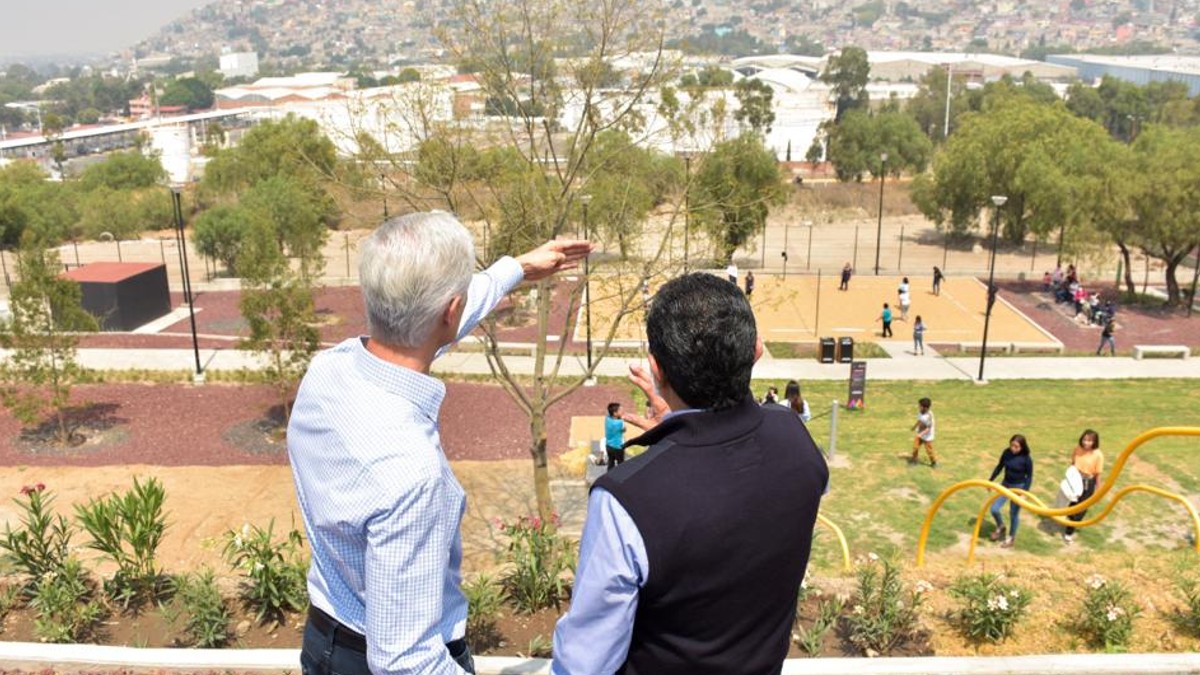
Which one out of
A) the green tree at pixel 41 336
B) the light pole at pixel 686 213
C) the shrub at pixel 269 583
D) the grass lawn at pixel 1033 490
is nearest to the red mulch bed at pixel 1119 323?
the grass lawn at pixel 1033 490

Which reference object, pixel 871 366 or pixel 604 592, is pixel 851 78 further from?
pixel 604 592

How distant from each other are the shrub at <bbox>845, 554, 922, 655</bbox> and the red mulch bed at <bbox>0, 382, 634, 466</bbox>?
10944 millimetres

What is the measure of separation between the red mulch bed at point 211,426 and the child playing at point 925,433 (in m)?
5.89

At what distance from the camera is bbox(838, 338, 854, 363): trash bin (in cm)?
2294

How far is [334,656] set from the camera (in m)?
2.39

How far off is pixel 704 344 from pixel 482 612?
3814 mm

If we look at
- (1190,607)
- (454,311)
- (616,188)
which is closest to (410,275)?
(454,311)

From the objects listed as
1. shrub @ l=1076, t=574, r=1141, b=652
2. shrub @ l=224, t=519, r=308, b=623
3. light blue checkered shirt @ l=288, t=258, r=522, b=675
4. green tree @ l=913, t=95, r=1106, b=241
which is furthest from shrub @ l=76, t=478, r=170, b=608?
green tree @ l=913, t=95, r=1106, b=241

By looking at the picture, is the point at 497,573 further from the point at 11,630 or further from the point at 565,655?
the point at 565,655

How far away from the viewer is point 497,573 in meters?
6.25

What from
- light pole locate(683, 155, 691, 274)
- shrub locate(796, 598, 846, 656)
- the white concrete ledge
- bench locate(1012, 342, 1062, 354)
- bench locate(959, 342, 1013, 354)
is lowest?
bench locate(1012, 342, 1062, 354)

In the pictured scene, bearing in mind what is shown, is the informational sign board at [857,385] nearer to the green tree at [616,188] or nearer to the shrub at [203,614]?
the green tree at [616,188]

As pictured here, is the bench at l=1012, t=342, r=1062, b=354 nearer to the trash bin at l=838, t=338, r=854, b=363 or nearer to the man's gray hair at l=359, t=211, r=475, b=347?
the trash bin at l=838, t=338, r=854, b=363

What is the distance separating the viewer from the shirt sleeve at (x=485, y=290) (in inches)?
95.5
